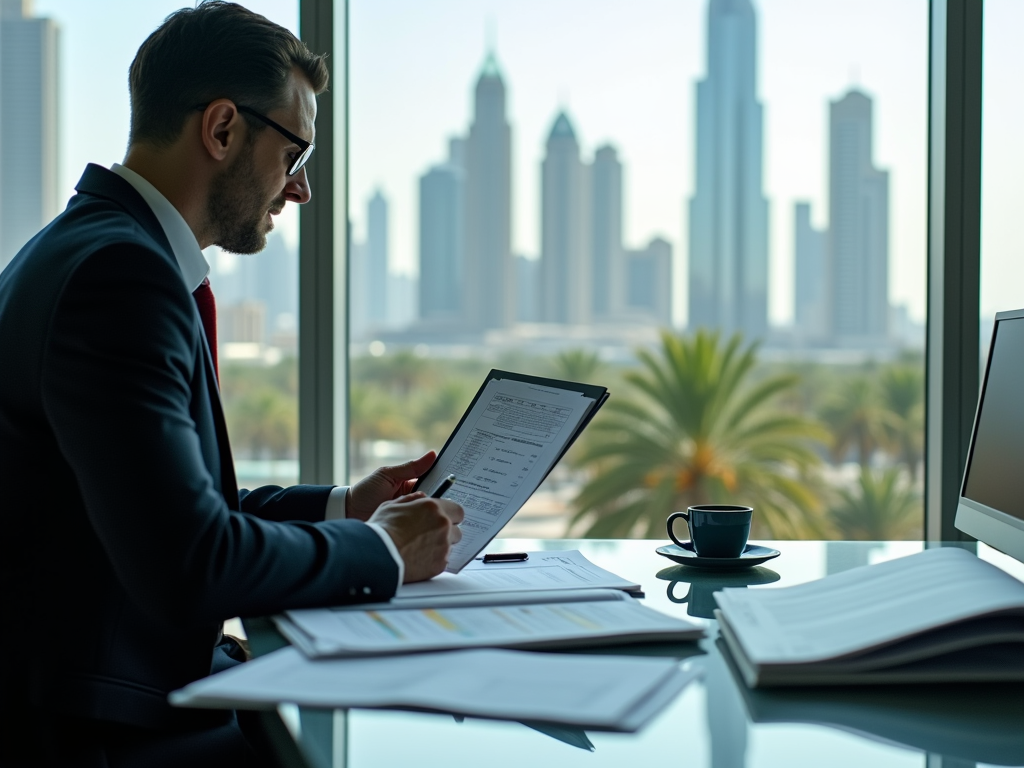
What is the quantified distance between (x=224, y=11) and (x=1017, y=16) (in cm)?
180

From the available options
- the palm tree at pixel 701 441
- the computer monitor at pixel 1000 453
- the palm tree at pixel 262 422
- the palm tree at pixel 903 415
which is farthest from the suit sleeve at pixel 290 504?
the palm tree at pixel 903 415

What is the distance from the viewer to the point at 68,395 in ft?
3.04

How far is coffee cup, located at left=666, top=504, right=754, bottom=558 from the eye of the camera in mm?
1343

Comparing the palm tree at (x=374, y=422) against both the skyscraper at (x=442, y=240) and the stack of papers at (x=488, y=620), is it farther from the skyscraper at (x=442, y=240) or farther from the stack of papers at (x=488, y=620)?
the stack of papers at (x=488, y=620)

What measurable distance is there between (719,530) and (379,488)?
0.50 m

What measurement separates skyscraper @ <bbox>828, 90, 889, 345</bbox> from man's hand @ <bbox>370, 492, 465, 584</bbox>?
1452cm

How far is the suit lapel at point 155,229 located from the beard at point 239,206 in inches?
5.5

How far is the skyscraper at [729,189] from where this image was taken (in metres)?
14.2

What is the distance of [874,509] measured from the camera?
979 centimetres

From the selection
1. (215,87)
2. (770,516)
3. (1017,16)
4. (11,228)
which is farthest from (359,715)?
(770,516)

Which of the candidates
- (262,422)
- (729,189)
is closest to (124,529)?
(262,422)

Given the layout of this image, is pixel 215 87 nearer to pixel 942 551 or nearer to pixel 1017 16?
pixel 942 551

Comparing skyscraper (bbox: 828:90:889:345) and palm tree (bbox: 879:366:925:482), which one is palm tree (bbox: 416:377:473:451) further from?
skyscraper (bbox: 828:90:889:345)

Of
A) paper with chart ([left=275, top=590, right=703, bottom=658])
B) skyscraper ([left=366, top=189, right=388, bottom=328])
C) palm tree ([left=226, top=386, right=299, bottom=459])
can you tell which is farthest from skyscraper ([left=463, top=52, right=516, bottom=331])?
paper with chart ([left=275, top=590, right=703, bottom=658])
